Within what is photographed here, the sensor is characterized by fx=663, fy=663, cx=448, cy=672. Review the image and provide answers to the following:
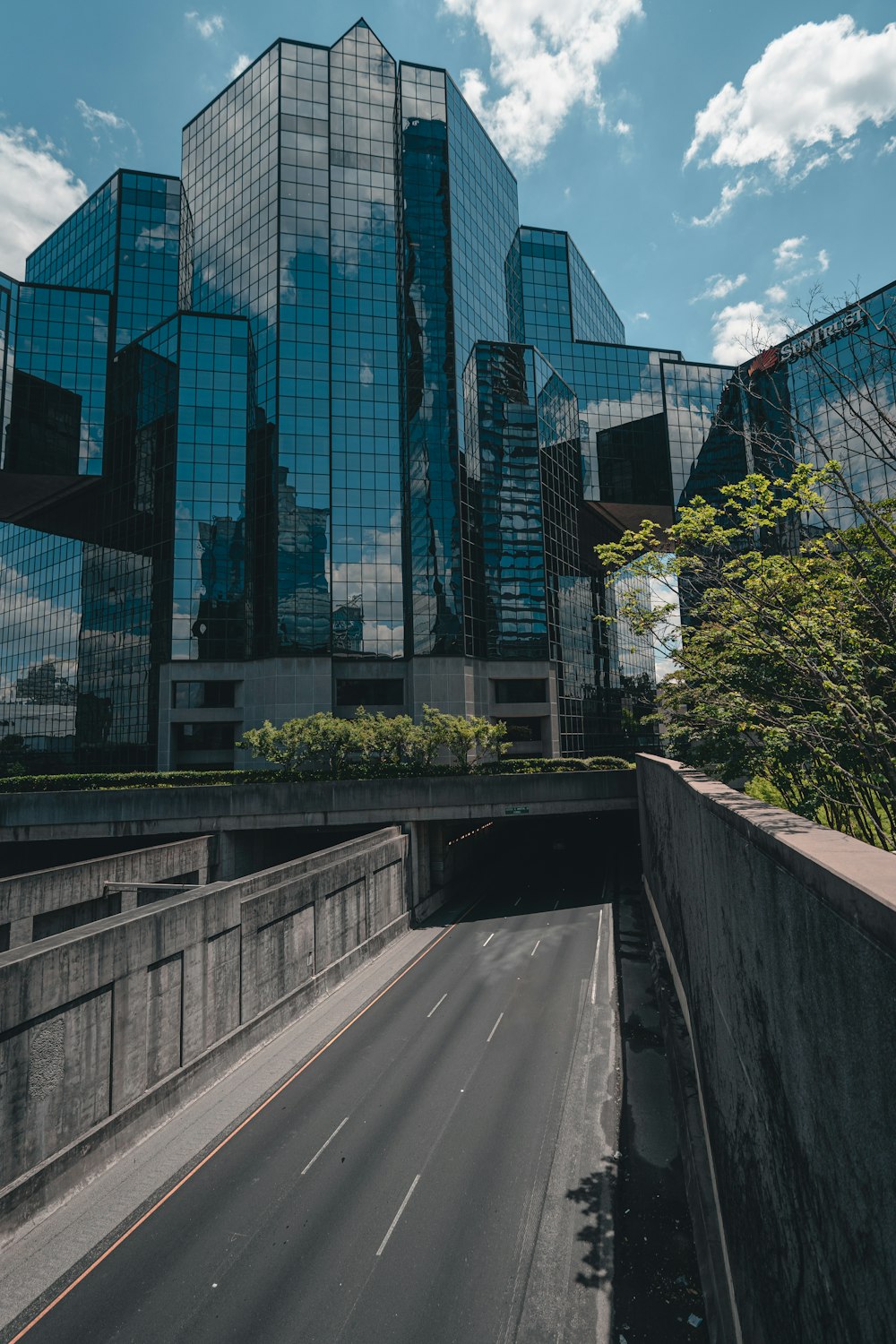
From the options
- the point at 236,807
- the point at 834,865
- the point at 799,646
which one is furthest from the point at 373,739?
the point at 834,865

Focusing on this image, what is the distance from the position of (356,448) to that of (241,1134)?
68.5 m

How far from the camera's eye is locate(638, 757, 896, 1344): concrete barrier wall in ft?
15.4

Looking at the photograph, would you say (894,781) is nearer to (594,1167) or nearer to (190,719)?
(594,1167)

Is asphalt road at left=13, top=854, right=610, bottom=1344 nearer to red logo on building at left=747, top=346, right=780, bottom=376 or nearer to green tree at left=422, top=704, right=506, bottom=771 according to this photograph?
red logo on building at left=747, top=346, right=780, bottom=376

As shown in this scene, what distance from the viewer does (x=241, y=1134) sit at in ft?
63.6

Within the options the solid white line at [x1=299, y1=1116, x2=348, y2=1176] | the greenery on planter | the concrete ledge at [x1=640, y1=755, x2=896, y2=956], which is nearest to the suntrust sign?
the concrete ledge at [x1=640, y1=755, x2=896, y2=956]

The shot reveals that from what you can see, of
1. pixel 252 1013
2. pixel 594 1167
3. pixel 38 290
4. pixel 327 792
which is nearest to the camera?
pixel 594 1167

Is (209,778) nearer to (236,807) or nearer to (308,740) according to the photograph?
(308,740)

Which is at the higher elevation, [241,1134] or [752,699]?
[752,699]

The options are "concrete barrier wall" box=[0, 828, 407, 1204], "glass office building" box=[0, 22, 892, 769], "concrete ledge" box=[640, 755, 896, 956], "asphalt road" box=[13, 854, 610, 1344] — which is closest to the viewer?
"concrete ledge" box=[640, 755, 896, 956]

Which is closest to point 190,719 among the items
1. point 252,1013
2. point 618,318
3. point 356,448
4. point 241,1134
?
point 356,448

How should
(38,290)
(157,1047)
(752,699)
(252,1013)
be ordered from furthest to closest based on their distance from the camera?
(38,290) → (252,1013) → (157,1047) → (752,699)

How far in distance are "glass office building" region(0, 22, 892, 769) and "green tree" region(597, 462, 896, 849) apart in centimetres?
5552

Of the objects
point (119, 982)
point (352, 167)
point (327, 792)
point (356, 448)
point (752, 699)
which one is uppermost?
point (352, 167)
